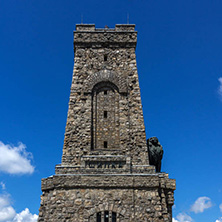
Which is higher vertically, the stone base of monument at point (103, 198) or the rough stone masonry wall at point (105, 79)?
the rough stone masonry wall at point (105, 79)

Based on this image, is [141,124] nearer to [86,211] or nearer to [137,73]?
[137,73]

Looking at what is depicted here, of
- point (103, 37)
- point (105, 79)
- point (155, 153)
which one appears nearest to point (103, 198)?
point (155, 153)

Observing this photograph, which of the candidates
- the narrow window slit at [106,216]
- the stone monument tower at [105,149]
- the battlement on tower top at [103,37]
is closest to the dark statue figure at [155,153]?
the stone monument tower at [105,149]

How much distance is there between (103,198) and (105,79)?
292 inches

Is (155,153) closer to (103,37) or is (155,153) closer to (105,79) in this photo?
(105,79)

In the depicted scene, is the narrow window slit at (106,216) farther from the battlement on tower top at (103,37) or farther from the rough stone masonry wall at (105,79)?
the battlement on tower top at (103,37)

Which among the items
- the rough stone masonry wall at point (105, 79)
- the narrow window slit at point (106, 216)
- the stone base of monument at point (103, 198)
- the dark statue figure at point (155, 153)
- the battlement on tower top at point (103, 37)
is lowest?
the narrow window slit at point (106, 216)

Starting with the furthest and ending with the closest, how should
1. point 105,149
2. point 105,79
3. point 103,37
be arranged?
point 103,37 → point 105,79 → point 105,149

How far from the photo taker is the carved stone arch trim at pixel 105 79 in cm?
1981

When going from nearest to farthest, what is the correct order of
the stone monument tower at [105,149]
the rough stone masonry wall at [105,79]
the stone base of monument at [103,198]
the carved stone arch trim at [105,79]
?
the stone base of monument at [103,198] → the stone monument tower at [105,149] → the rough stone masonry wall at [105,79] → the carved stone arch trim at [105,79]

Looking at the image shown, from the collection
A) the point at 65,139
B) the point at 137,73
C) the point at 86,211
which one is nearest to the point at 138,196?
the point at 86,211

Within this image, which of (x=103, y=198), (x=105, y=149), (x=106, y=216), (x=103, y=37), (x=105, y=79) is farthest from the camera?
(x=103, y=37)

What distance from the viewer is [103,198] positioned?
16312 mm

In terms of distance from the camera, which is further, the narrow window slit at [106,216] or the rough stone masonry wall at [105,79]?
the rough stone masonry wall at [105,79]
